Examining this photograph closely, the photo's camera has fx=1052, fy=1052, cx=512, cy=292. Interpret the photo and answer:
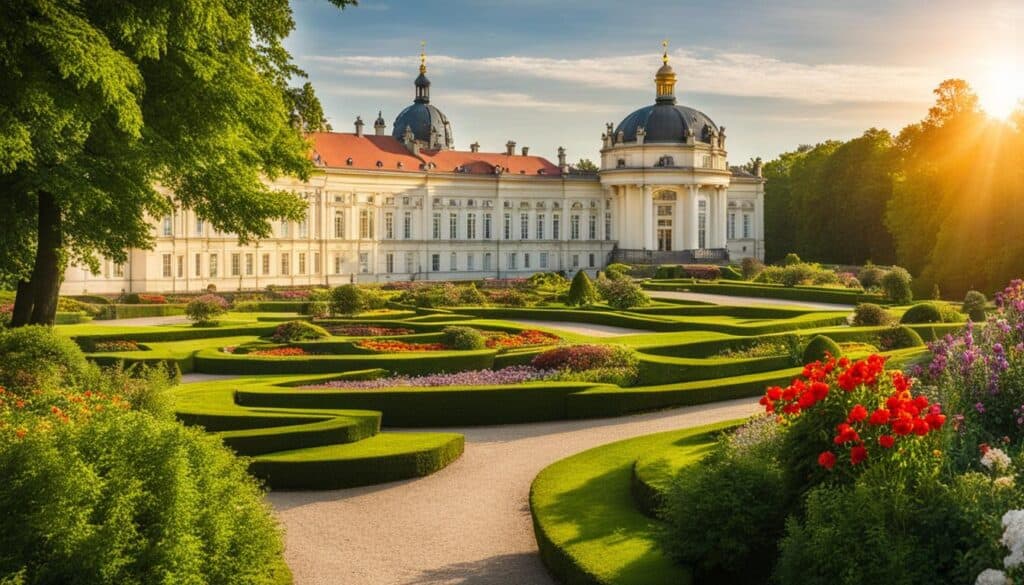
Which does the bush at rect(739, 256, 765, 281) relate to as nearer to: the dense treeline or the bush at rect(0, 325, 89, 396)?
the dense treeline

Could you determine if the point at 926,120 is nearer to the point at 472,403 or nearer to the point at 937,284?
the point at 937,284

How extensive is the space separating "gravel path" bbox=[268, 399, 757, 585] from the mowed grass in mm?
329

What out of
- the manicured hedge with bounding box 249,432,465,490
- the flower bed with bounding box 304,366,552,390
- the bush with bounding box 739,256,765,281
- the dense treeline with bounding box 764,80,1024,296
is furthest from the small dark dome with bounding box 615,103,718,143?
the manicured hedge with bounding box 249,432,465,490

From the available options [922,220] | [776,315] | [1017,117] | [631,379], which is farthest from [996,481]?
[922,220]

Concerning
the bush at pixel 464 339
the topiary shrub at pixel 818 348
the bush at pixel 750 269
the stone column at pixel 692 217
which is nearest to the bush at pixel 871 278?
the bush at pixel 750 269

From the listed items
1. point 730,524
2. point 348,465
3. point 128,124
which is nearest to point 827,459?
point 730,524

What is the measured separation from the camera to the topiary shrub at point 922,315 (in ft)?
88.5

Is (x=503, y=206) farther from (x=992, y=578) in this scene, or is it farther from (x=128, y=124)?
(x=992, y=578)

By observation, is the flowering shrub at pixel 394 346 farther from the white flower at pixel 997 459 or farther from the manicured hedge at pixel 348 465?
the white flower at pixel 997 459

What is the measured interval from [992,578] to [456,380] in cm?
1279

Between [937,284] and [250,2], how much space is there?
33.4 meters

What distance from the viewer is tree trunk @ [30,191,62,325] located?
1672cm

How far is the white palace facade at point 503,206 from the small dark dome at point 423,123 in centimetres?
10

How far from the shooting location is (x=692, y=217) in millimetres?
72625
